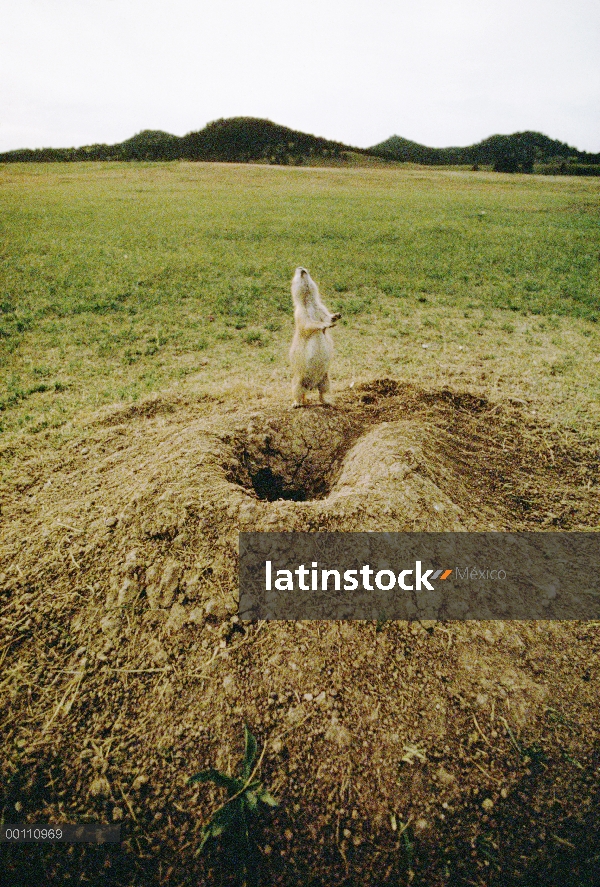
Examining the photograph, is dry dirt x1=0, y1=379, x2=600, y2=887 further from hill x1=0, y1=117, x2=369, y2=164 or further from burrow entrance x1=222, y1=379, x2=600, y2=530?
hill x1=0, y1=117, x2=369, y2=164

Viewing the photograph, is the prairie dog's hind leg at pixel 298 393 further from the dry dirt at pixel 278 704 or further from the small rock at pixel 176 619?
the small rock at pixel 176 619

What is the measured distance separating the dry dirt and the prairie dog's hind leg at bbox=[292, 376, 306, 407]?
1.24 meters

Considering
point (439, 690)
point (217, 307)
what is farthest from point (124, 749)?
point (217, 307)

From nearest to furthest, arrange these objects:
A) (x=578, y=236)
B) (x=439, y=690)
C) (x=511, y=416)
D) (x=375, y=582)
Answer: (x=439, y=690)
(x=375, y=582)
(x=511, y=416)
(x=578, y=236)

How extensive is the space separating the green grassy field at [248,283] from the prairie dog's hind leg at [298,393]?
182 centimetres

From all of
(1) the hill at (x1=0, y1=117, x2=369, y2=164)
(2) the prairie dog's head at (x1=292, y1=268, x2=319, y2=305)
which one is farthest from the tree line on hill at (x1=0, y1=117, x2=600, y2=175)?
(2) the prairie dog's head at (x1=292, y1=268, x2=319, y2=305)

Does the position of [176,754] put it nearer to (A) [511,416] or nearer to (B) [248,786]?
(B) [248,786]

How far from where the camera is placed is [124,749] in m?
1.90

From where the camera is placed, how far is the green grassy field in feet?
21.3

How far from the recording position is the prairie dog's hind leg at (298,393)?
412cm

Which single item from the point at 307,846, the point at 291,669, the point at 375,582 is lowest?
the point at 307,846

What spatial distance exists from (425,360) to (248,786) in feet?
19.2

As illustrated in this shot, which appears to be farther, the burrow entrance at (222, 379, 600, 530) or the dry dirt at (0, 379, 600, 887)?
the burrow entrance at (222, 379, 600, 530)

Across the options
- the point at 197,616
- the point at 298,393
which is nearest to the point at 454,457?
the point at 298,393
